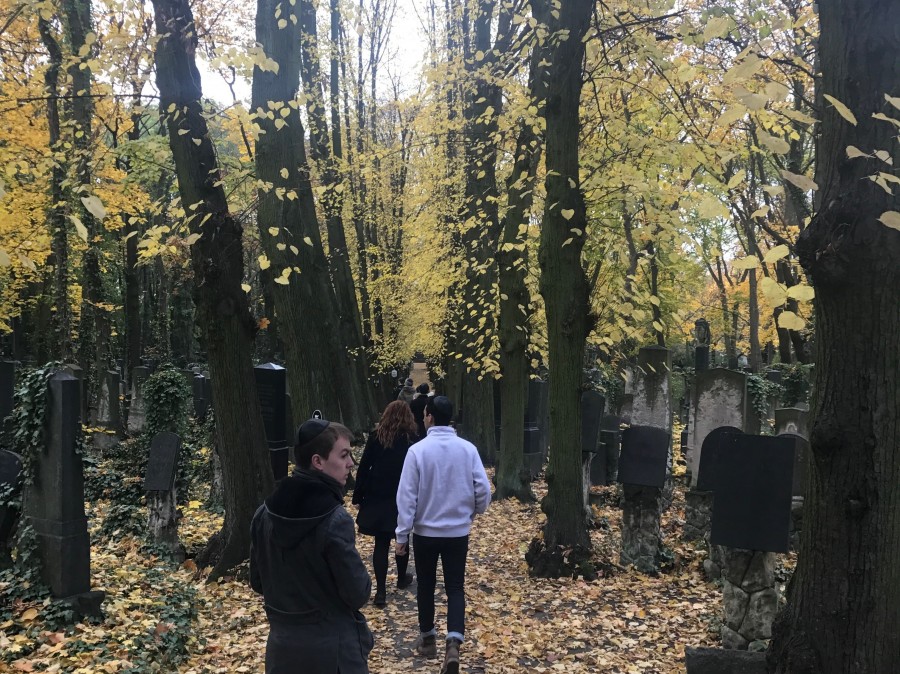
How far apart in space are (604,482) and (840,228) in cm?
1127

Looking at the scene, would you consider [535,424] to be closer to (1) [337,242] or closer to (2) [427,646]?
(1) [337,242]

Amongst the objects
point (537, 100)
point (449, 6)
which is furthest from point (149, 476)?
point (449, 6)

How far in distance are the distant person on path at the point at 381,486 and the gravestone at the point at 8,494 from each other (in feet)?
9.96

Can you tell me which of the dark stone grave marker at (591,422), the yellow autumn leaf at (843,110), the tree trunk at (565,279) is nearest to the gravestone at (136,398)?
the dark stone grave marker at (591,422)

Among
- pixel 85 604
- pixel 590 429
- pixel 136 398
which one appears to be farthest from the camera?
pixel 136 398

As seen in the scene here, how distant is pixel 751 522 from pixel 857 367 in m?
2.04

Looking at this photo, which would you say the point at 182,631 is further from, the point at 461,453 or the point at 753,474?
the point at 753,474

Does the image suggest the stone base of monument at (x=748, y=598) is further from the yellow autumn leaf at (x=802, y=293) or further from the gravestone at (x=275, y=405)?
the gravestone at (x=275, y=405)

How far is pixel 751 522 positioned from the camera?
4.91 metres

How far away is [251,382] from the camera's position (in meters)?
7.59

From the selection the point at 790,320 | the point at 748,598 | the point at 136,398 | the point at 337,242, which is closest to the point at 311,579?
the point at 790,320

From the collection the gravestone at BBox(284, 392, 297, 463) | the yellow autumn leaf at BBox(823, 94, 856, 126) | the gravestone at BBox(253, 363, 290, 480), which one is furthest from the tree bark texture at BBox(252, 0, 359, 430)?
the yellow autumn leaf at BBox(823, 94, 856, 126)

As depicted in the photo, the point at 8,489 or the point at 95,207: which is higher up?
the point at 95,207

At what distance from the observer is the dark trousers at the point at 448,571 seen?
5119mm
